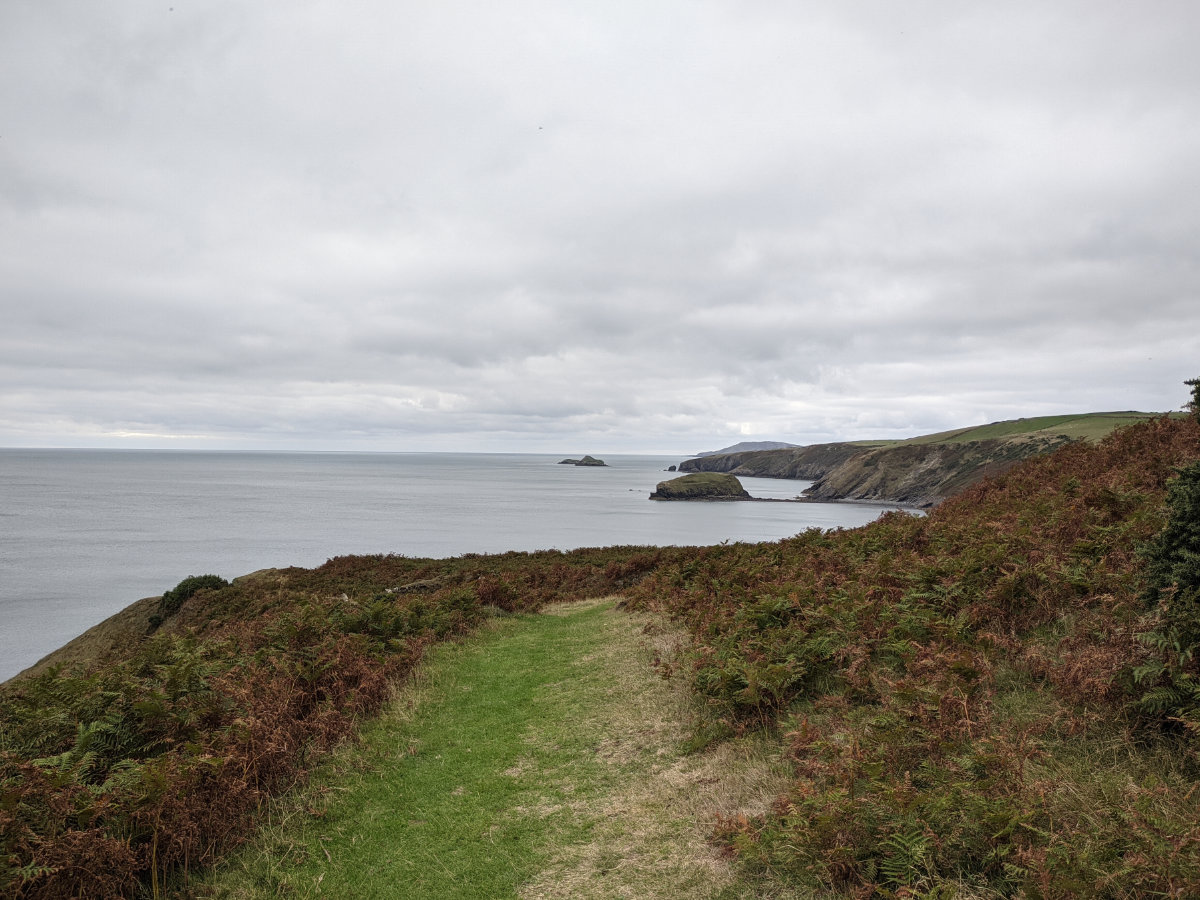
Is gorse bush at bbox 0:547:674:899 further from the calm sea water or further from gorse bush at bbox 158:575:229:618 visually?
the calm sea water

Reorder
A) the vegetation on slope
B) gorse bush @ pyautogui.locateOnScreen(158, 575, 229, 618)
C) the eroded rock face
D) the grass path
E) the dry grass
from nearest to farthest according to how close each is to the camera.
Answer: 1. the vegetation on slope
2. the dry grass
3. the grass path
4. gorse bush @ pyautogui.locateOnScreen(158, 575, 229, 618)
5. the eroded rock face

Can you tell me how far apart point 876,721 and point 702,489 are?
136 metres

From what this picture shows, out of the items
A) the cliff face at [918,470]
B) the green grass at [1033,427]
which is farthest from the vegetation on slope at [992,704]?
the green grass at [1033,427]

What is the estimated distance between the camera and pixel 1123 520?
31.3 ft

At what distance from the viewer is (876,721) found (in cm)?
643

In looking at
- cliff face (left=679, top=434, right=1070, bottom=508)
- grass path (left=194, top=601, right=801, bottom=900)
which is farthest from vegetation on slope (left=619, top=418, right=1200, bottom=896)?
cliff face (left=679, top=434, right=1070, bottom=508)

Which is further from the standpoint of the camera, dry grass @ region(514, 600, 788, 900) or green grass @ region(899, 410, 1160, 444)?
green grass @ region(899, 410, 1160, 444)

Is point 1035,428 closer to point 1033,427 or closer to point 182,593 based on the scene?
point 1033,427

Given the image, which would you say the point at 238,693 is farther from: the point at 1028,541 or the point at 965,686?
the point at 1028,541

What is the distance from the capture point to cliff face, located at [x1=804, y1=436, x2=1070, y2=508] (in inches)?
4040

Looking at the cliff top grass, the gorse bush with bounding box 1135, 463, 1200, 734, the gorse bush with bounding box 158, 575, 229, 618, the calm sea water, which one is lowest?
the calm sea water

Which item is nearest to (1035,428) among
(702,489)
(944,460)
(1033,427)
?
(1033,427)

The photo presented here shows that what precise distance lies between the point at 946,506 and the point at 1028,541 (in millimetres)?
8006

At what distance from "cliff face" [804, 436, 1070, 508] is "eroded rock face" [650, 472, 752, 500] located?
1749 centimetres
